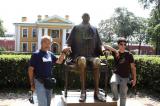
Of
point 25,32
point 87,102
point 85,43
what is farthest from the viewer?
point 25,32

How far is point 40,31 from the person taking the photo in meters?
55.2

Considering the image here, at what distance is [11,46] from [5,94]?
193ft

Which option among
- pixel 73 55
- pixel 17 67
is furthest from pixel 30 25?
pixel 73 55

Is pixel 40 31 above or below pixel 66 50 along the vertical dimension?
above

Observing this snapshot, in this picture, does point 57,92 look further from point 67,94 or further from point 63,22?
point 63,22

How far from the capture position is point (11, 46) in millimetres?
69500

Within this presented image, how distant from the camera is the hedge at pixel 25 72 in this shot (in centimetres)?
1204

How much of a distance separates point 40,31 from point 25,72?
4324cm

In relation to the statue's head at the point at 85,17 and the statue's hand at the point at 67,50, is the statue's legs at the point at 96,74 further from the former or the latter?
the statue's head at the point at 85,17

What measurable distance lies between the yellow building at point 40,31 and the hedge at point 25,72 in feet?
137

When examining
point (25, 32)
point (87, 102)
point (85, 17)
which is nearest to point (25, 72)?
point (85, 17)

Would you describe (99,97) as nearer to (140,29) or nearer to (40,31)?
(40,31)

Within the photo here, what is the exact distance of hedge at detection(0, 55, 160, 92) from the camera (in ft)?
39.5

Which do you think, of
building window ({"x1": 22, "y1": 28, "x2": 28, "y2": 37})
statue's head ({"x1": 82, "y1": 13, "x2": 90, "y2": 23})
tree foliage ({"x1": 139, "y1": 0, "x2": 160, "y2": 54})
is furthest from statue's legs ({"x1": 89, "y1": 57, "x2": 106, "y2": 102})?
building window ({"x1": 22, "y1": 28, "x2": 28, "y2": 37})
